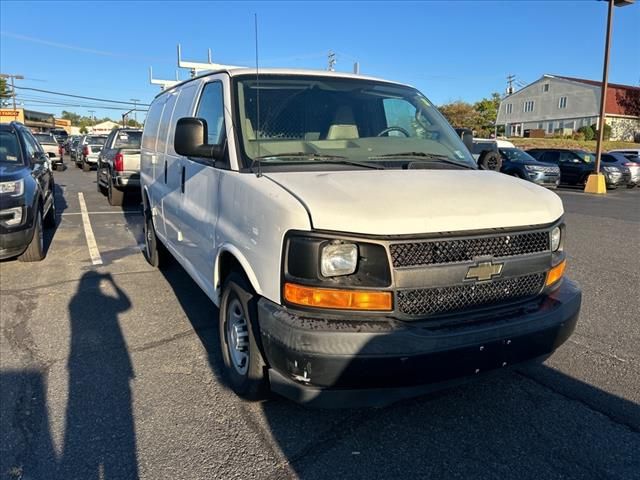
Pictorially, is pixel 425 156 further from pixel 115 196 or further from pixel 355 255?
pixel 115 196

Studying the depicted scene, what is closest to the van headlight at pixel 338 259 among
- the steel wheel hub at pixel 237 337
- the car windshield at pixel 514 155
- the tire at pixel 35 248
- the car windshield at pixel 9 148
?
the steel wheel hub at pixel 237 337

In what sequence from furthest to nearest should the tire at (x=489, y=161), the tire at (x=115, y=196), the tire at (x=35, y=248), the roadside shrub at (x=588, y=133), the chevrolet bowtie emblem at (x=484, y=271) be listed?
the roadside shrub at (x=588, y=133)
the tire at (x=115, y=196)
the tire at (x=35, y=248)
the tire at (x=489, y=161)
the chevrolet bowtie emblem at (x=484, y=271)

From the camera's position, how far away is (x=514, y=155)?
20.1m

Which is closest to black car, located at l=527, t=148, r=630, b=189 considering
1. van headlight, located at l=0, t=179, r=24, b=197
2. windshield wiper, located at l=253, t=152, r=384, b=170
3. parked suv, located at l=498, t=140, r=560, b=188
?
parked suv, located at l=498, t=140, r=560, b=188

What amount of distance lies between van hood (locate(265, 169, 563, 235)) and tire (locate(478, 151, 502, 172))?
1.07 m

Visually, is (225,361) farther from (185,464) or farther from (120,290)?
(120,290)

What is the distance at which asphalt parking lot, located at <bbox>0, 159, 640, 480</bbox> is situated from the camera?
2.69 meters

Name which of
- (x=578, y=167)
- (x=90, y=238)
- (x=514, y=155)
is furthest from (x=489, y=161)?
(x=578, y=167)

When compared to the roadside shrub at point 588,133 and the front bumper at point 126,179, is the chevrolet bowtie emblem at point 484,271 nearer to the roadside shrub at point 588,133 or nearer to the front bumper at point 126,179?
the front bumper at point 126,179

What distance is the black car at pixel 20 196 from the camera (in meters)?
6.19

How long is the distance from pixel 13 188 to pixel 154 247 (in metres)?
1.81

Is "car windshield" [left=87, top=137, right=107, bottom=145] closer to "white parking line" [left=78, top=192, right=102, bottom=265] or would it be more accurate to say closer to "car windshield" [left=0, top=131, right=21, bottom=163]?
"white parking line" [left=78, top=192, right=102, bottom=265]

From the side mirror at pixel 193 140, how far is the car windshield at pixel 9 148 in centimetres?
502

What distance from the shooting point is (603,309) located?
511 cm
